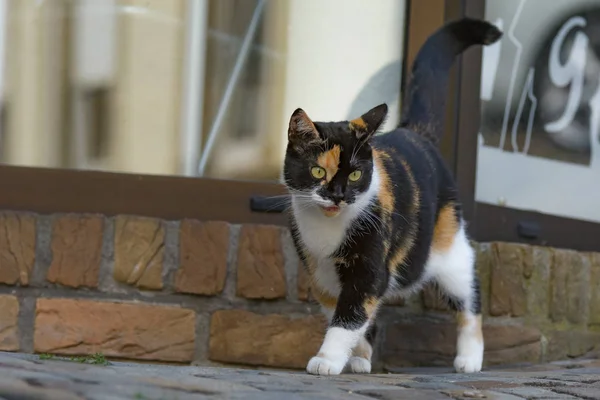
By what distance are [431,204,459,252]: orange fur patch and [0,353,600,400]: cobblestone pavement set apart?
489mm

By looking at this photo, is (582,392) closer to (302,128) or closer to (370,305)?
(370,305)

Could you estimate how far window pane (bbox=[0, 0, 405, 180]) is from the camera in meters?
3.12

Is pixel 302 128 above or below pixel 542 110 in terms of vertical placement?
below

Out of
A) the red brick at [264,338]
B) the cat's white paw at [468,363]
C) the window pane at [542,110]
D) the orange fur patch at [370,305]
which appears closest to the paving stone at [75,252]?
the red brick at [264,338]

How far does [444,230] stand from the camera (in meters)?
2.90

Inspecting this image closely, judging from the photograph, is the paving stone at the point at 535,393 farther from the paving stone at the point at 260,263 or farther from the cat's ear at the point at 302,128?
the paving stone at the point at 260,263

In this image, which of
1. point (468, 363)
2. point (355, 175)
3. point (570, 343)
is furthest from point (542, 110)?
point (355, 175)

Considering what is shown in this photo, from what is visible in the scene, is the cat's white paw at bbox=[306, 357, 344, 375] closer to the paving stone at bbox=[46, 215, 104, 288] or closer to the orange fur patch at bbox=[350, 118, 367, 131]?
the orange fur patch at bbox=[350, 118, 367, 131]

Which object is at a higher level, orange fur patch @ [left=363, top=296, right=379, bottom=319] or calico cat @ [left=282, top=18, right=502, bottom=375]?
calico cat @ [left=282, top=18, right=502, bottom=375]

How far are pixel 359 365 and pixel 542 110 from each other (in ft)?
5.00

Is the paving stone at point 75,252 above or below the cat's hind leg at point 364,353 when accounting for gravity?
above

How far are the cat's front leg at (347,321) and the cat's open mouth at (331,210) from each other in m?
0.20

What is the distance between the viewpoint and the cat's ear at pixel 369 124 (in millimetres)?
2441

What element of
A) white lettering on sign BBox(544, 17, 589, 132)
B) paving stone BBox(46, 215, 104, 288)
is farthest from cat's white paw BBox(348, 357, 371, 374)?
white lettering on sign BBox(544, 17, 589, 132)
